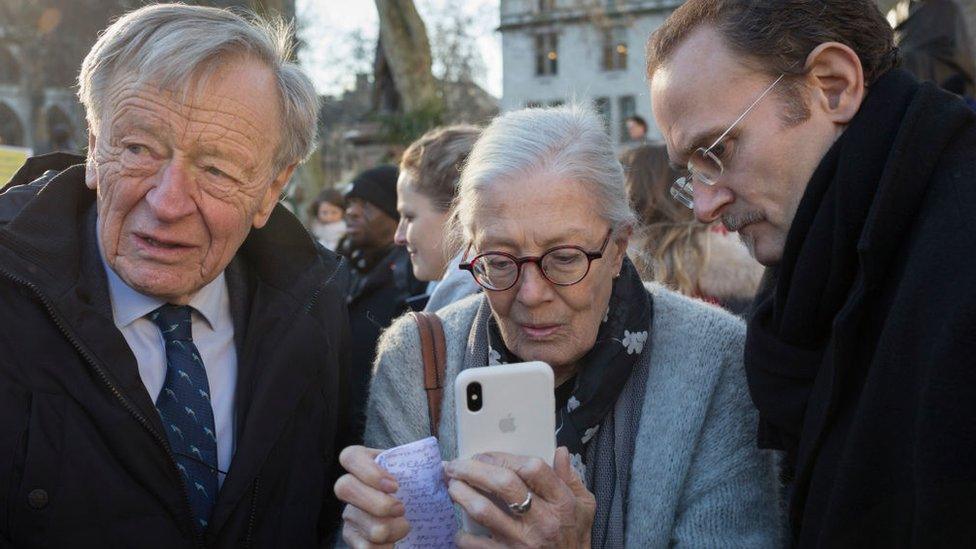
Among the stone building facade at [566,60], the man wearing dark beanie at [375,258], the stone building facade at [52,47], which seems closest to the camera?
the man wearing dark beanie at [375,258]

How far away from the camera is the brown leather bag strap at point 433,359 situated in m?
2.54

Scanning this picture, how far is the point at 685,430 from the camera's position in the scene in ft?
7.75

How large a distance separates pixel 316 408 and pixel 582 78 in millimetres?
49681

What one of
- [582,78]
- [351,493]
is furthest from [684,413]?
[582,78]

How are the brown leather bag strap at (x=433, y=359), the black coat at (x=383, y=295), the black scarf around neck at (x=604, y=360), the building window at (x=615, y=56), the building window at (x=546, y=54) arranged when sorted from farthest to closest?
the building window at (x=546, y=54) < the building window at (x=615, y=56) < the black coat at (x=383, y=295) < the brown leather bag strap at (x=433, y=359) < the black scarf around neck at (x=604, y=360)

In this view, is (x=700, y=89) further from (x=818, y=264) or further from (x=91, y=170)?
(x=91, y=170)

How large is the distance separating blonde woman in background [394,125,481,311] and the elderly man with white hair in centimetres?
160

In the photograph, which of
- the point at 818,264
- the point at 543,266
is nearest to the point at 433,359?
the point at 543,266

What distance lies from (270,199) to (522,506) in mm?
1220

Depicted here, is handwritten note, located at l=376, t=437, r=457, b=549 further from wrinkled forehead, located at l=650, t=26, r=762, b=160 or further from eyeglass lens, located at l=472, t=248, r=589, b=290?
wrinkled forehead, located at l=650, t=26, r=762, b=160

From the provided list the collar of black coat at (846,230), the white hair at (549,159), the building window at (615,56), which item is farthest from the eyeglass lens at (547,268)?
the building window at (615,56)

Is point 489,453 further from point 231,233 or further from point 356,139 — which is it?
point 356,139

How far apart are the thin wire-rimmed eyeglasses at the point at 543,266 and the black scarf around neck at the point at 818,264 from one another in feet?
1.61

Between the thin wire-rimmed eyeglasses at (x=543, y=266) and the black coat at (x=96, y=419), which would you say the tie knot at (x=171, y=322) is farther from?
the thin wire-rimmed eyeglasses at (x=543, y=266)
